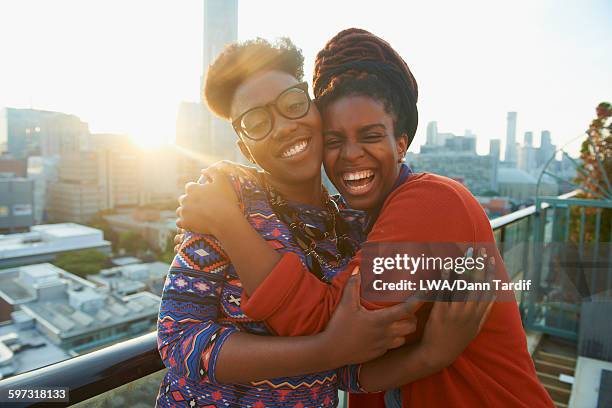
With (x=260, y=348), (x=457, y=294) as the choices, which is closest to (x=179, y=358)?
(x=260, y=348)

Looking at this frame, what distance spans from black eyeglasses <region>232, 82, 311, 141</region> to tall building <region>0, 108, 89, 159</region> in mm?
63080

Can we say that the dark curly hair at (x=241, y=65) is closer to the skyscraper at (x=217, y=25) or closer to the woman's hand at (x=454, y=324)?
the woman's hand at (x=454, y=324)

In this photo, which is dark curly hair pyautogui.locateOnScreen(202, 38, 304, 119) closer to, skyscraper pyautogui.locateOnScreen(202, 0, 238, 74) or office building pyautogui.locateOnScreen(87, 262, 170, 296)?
office building pyautogui.locateOnScreen(87, 262, 170, 296)

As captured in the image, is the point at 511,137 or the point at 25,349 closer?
the point at 25,349

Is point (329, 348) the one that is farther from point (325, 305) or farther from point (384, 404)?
point (384, 404)

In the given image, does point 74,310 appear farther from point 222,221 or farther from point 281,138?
point 222,221

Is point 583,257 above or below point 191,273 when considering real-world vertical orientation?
below

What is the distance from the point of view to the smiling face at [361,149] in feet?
4.47

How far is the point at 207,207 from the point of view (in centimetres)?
108

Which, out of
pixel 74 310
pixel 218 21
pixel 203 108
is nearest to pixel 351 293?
pixel 74 310

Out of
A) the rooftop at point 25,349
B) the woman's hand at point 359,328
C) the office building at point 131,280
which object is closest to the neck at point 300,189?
the woman's hand at point 359,328

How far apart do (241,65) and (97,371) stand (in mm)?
990

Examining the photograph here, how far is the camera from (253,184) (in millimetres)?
1303

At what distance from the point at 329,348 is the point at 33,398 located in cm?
65
